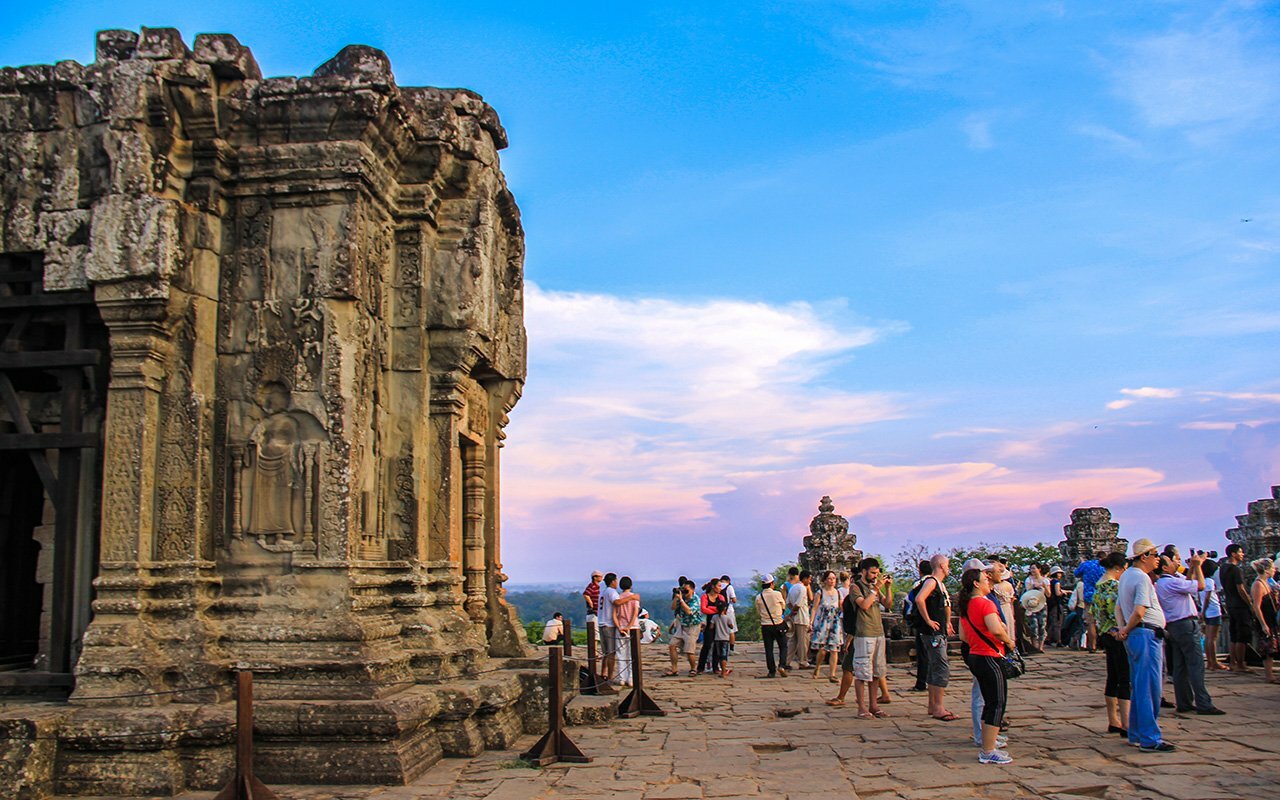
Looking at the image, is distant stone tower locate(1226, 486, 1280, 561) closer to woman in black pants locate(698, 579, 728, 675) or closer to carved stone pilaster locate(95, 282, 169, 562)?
woman in black pants locate(698, 579, 728, 675)

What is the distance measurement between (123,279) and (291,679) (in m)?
3.41

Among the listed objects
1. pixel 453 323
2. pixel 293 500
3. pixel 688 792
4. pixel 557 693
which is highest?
pixel 453 323

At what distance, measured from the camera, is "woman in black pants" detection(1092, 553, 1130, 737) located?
29.6ft

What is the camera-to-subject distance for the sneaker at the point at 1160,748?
8438 millimetres

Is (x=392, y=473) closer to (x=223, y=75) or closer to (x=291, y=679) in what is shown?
(x=291, y=679)

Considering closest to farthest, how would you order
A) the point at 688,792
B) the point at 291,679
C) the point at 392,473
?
the point at 688,792
the point at 291,679
the point at 392,473

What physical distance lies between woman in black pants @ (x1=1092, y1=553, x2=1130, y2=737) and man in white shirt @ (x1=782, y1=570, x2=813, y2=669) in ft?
22.3

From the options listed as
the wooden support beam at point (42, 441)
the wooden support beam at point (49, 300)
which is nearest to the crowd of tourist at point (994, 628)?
the wooden support beam at point (42, 441)

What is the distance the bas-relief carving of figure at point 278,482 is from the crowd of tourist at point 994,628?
4.00m

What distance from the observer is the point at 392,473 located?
389 inches

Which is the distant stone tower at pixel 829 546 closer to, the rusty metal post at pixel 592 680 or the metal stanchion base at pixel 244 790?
the rusty metal post at pixel 592 680

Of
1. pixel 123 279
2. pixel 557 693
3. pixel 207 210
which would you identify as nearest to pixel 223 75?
pixel 207 210

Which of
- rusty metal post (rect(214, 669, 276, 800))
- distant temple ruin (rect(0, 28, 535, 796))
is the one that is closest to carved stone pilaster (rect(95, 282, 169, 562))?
distant temple ruin (rect(0, 28, 535, 796))

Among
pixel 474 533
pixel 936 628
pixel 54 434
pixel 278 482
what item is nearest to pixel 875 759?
pixel 936 628
